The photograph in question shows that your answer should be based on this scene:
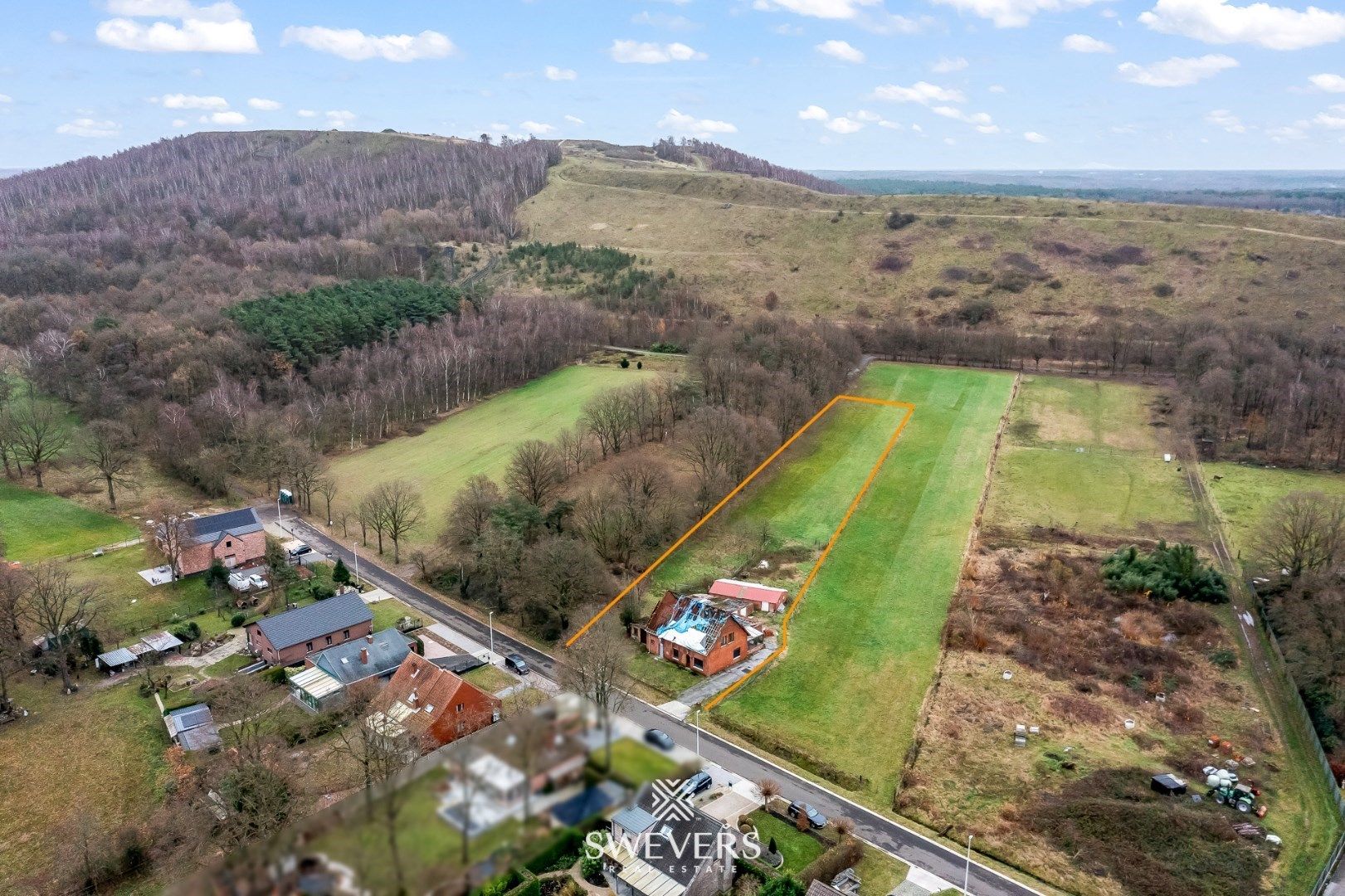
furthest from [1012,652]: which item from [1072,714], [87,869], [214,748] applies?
[87,869]

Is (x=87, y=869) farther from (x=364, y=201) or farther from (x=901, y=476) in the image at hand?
(x=364, y=201)

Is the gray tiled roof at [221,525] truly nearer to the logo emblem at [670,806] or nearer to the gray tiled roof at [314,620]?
the gray tiled roof at [314,620]

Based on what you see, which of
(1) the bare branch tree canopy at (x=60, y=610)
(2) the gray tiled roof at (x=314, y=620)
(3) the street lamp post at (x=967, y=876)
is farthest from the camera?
(2) the gray tiled roof at (x=314, y=620)

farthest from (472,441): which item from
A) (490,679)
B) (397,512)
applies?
(490,679)

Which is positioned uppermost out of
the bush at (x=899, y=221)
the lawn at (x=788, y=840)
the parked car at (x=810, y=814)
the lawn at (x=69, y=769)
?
the bush at (x=899, y=221)

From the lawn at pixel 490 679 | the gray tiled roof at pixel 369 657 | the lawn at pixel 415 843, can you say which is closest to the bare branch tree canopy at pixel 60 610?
the gray tiled roof at pixel 369 657

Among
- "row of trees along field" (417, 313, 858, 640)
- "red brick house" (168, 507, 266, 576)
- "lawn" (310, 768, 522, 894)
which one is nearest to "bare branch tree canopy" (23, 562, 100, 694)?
"red brick house" (168, 507, 266, 576)

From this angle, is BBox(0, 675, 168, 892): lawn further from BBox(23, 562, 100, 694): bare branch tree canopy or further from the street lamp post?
the street lamp post

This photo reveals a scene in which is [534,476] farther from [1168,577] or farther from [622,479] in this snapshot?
[1168,577]
